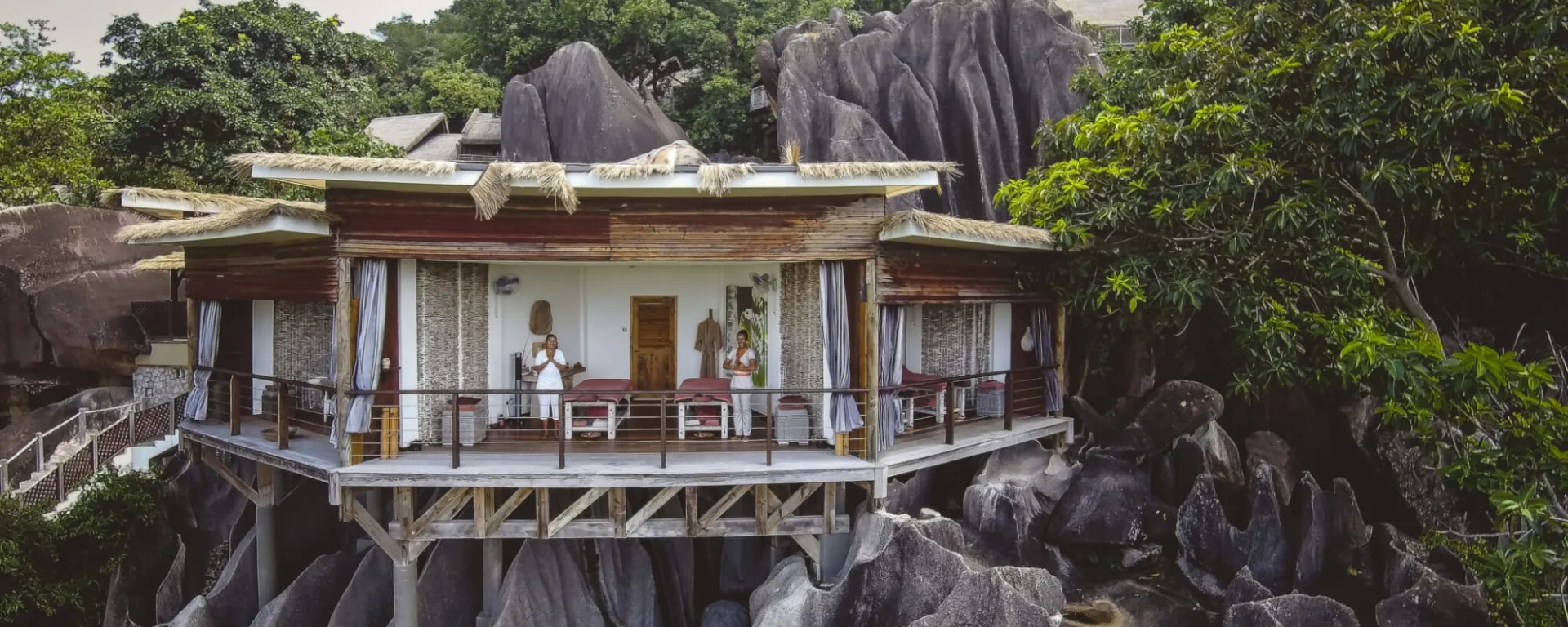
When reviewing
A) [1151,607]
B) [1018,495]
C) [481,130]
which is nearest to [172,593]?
[1018,495]

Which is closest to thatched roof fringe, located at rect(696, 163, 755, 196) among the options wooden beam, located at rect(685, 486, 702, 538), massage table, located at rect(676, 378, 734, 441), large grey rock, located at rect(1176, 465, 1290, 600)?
massage table, located at rect(676, 378, 734, 441)

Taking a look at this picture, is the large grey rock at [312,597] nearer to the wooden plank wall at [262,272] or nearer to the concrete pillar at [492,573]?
the concrete pillar at [492,573]

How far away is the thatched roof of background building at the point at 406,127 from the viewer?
25984 mm

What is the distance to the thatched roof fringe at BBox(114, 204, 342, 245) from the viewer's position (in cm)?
871

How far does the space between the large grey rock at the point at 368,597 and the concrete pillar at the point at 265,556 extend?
1.40 m

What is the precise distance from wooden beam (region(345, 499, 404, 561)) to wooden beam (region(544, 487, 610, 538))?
1.63m

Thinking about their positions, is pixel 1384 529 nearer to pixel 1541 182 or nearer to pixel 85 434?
pixel 1541 182

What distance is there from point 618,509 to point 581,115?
15.2 m

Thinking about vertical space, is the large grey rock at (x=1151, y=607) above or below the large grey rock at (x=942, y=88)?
below

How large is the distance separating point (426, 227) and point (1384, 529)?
464 inches

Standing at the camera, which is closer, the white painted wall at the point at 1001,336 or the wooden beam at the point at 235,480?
the wooden beam at the point at 235,480

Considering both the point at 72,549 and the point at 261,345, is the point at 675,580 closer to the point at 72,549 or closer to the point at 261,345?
the point at 261,345

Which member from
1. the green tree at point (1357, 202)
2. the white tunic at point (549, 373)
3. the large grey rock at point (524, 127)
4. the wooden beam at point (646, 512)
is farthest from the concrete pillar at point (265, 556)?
the large grey rock at point (524, 127)

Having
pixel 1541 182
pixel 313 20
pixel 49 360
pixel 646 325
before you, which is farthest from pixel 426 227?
pixel 313 20
